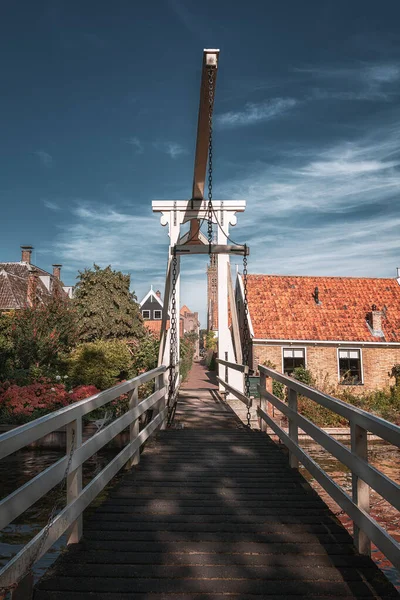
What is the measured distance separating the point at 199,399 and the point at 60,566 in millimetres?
8780

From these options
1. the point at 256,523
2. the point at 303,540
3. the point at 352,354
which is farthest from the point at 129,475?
the point at 352,354

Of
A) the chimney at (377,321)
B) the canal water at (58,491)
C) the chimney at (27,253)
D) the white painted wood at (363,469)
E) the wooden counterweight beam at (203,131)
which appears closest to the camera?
the white painted wood at (363,469)

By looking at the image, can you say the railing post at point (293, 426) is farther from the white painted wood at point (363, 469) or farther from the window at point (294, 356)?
the window at point (294, 356)

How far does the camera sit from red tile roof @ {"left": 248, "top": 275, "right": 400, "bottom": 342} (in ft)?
65.1

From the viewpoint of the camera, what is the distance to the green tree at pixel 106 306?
21406mm

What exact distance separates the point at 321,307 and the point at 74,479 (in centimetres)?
1913

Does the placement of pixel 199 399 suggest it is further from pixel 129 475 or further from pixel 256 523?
pixel 256 523

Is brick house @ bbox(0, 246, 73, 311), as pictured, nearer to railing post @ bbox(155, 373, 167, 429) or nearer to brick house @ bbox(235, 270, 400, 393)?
brick house @ bbox(235, 270, 400, 393)

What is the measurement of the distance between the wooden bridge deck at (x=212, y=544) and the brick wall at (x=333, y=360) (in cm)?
1469

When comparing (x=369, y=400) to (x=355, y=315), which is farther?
(x=355, y=315)

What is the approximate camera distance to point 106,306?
21.6 m

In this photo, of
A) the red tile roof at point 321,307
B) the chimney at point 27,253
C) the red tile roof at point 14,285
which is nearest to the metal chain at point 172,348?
the red tile roof at point 321,307

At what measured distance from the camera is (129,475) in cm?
461

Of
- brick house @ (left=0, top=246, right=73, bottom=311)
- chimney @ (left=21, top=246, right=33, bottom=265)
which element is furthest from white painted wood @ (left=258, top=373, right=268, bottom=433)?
chimney @ (left=21, top=246, right=33, bottom=265)
